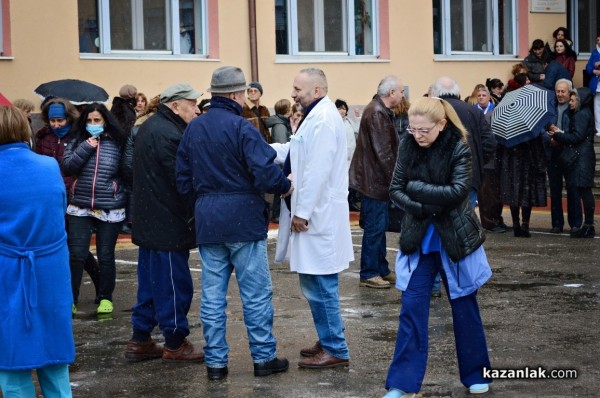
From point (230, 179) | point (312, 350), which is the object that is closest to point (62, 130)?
point (230, 179)

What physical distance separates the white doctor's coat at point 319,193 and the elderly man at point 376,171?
3.11 m

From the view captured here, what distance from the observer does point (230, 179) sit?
7805 mm

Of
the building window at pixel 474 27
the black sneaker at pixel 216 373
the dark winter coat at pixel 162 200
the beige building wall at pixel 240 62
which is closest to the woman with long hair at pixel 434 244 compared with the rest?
the black sneaker at pixel 216 373

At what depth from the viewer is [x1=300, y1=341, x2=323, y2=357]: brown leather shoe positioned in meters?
8.29

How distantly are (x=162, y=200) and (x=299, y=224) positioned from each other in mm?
997

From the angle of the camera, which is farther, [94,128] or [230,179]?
[94,128]

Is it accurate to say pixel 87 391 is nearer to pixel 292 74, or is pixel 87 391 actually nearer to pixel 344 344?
pixel 344 344

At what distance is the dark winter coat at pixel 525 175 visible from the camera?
1531 cm

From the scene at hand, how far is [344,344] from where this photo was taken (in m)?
8.14

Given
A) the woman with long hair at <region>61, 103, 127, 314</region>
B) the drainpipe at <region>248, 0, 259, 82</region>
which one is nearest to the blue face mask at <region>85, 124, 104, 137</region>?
the woman with long hair at <region>61, 103, 127, 314</region>

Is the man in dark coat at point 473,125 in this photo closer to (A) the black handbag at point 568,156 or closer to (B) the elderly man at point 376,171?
(B) the elderly man at point 376,171

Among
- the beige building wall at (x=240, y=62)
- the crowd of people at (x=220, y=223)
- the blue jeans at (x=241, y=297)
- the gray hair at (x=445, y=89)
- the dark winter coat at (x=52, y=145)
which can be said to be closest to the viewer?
the crowd of people at (x=220, y=223)

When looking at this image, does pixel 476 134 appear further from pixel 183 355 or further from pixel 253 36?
pixel 253 36

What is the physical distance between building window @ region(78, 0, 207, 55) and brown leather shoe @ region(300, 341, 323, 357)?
11.0 metres
